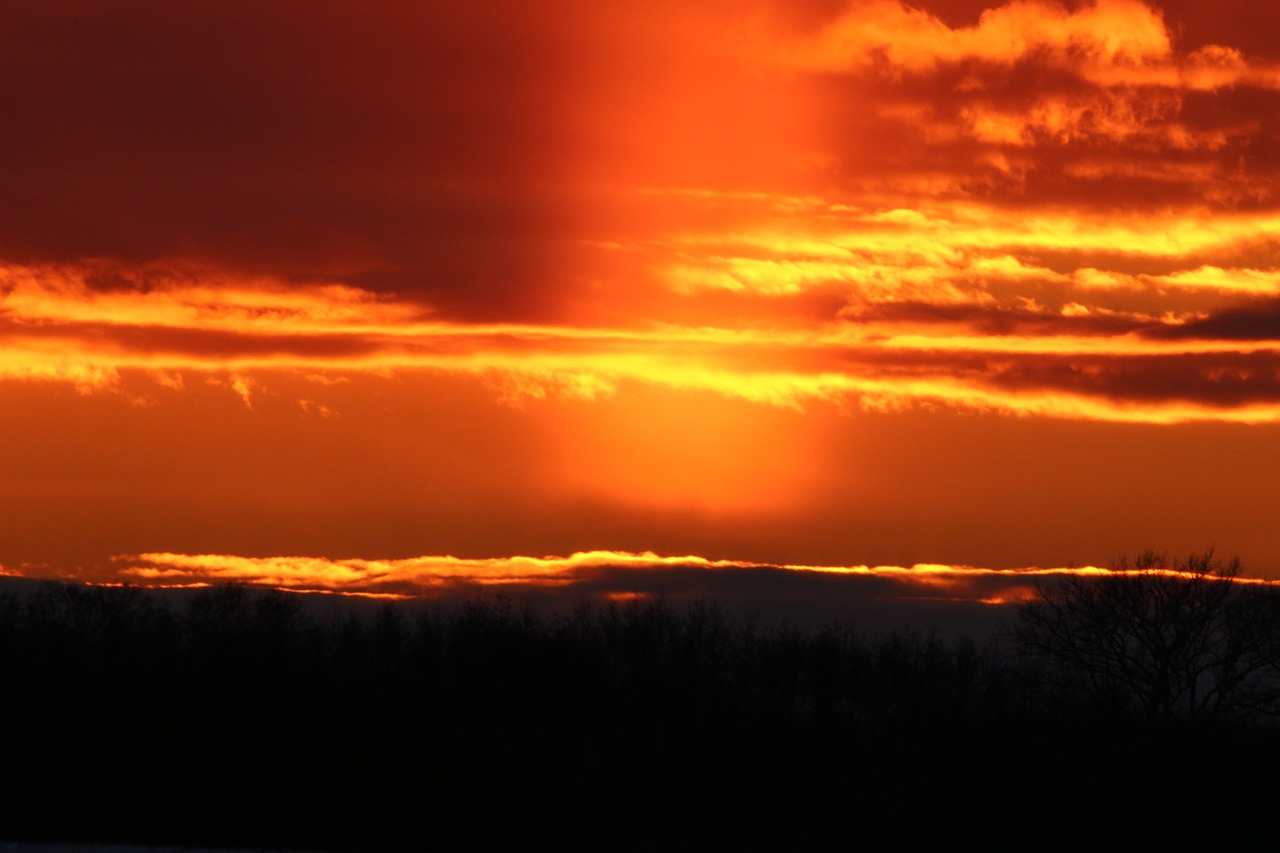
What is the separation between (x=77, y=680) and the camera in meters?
58.9

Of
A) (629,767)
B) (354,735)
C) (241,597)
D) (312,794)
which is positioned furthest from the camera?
Answer: (241,597)

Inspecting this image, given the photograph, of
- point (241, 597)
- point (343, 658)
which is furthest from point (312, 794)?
point (241, 597)

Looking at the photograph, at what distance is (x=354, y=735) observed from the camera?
51156 mm

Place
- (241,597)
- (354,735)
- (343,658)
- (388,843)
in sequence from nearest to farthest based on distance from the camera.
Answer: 1. (388,843)
2. (354,735)
3. (343,658)
4. (241,597)

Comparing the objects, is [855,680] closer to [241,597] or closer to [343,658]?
[343,658]

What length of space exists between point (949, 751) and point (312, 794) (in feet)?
100

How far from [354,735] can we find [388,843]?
1082 cm

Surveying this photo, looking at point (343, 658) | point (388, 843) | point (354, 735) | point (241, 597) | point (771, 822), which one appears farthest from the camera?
point (241, 597)

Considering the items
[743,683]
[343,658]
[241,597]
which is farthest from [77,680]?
[241,597]

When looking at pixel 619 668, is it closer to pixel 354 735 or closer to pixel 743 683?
pixel 743 683

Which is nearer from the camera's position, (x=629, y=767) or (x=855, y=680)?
(x=629, y=767)

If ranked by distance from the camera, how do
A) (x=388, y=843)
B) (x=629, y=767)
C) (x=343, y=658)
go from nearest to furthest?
(x=388, y=843)
(x=629, y=767)
(x=343, y=658)

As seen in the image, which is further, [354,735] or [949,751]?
[949,751]

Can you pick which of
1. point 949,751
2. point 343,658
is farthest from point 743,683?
point 949,751
